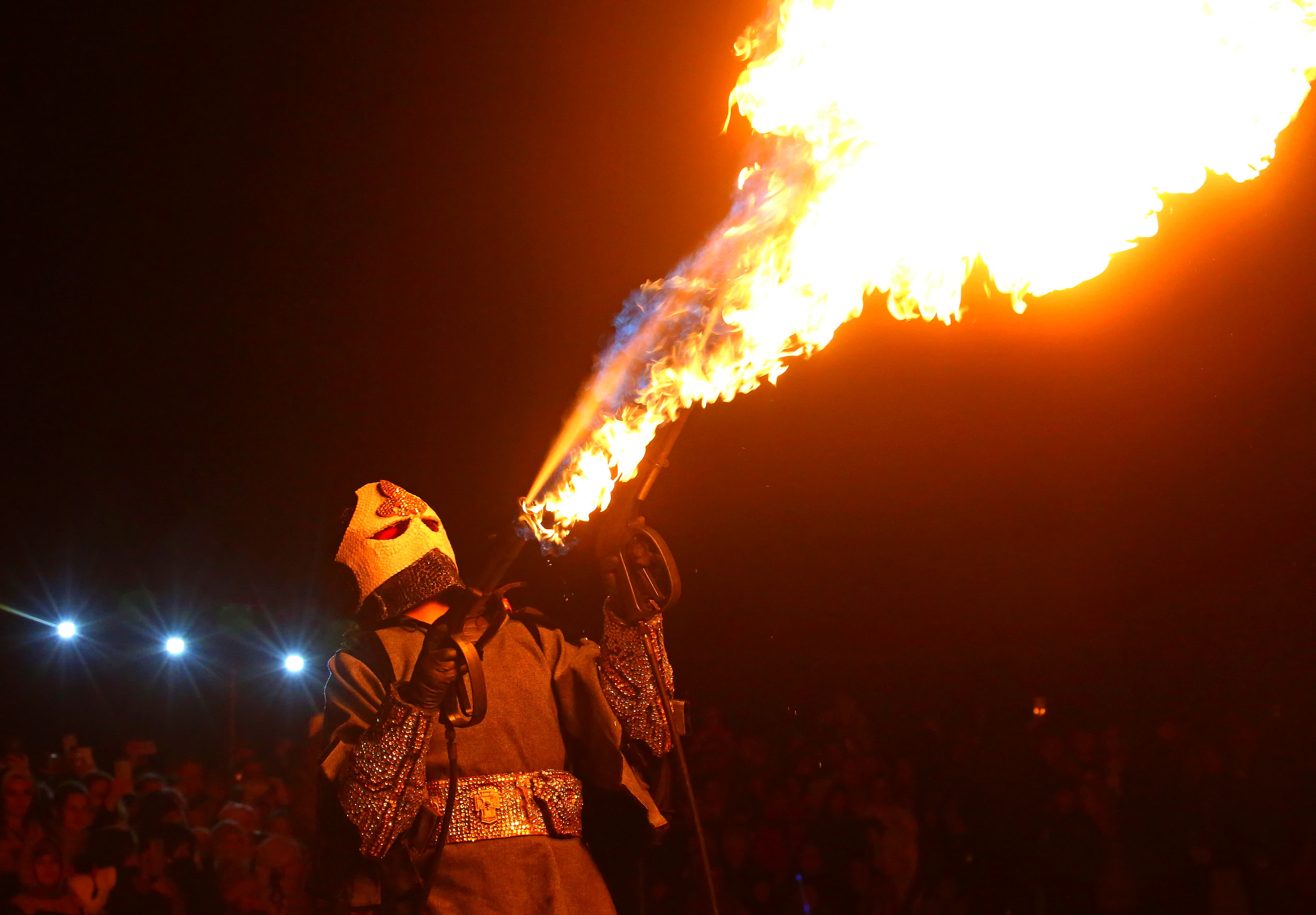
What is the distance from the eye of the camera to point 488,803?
10.2 feet

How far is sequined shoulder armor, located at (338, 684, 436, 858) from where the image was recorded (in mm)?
2936

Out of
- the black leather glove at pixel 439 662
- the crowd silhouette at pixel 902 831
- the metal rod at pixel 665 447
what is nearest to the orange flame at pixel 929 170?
the metal rod at pixel 665 447

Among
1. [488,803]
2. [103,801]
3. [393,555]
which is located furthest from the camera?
[103,801]

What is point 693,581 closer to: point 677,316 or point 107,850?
point 107,850

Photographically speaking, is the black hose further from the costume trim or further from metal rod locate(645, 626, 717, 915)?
metal rod locate(645, 626, 717, 915)

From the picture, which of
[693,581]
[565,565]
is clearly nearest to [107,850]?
[565,565]

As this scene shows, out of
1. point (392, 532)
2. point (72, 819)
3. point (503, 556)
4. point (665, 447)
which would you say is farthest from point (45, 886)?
point (665, 447)

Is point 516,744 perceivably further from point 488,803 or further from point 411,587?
point 411,587

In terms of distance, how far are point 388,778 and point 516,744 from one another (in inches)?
15.8

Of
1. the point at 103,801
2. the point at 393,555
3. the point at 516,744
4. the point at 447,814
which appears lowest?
the point at 447,814

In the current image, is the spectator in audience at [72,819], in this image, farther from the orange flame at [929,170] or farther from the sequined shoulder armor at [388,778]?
the orange flame at [929,170]

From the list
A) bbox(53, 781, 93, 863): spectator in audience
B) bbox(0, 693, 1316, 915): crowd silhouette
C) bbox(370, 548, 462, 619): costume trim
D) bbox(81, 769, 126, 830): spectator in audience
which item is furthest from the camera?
bbox(81, 769, 126, 830): spectator in audience

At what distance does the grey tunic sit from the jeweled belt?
20mm

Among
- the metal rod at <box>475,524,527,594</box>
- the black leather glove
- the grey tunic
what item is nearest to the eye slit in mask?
the grey tunic
